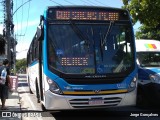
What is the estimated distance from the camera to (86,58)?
9422 mm

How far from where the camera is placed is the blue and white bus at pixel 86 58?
9164 mm

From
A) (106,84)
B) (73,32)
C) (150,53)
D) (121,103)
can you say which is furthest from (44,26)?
(150,53)

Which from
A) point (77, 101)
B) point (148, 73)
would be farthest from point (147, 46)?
point (77, 101)

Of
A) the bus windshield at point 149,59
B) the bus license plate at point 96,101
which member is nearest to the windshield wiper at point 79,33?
the bus license plate at point 96,101

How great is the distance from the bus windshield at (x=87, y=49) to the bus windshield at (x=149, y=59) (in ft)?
11.8

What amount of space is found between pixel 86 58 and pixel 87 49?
0.81ft

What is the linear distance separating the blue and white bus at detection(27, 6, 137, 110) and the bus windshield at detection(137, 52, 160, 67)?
347cm

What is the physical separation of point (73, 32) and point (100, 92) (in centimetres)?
174

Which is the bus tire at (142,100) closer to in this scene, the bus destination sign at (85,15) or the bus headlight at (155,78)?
the bus headlight at (155,78)

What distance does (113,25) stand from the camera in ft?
32.5

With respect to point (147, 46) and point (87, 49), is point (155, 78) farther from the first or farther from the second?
point (87, 49)

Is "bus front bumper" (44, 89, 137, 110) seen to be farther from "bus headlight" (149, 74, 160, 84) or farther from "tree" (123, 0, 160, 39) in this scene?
"tree" (123, 0, 160, 39)

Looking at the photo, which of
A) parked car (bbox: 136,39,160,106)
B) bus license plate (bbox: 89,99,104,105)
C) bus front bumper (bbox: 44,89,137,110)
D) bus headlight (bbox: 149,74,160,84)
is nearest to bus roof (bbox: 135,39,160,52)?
parked car (bbox: 136,39,160,106)

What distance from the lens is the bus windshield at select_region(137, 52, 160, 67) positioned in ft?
43.8
